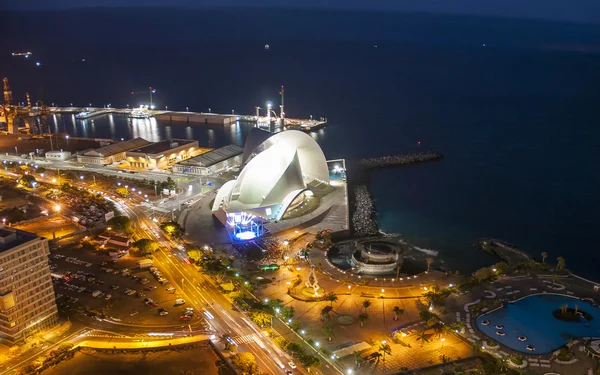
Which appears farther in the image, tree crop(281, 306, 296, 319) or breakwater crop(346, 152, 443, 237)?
breakwater crop(346, 152, 443, 237)

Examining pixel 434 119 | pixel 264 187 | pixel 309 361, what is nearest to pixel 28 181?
pixel 264 187

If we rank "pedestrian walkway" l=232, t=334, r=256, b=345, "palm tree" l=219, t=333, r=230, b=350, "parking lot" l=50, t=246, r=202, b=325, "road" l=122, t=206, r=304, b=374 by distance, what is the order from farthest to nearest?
"parking lot" l=50, t=246, r=202, b=325 < "pedestrian walkway" l=232, t=334, r=256, b=345 < "palm tree" l=219, t=333, r=230, b=350 < "road" l=122, t=206, r=304, b=374

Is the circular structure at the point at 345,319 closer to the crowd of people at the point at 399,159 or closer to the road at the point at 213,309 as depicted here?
the road at the point at 213,309

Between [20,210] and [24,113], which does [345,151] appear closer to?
[20,210]

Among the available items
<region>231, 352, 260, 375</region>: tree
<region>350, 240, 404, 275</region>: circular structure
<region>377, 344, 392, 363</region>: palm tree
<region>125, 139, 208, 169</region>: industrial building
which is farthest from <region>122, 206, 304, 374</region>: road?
<region>125, 139, 208, 169</region>: industrial building

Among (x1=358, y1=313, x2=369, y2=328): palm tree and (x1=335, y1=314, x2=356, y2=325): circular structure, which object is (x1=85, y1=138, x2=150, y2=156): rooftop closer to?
(x1=335, y1=314, x2=356, y2=325): circular structure

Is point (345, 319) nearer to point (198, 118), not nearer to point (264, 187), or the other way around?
point (264, 187)

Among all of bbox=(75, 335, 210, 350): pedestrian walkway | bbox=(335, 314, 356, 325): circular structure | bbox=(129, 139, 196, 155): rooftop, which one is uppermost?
bbox=(129, 139, 196, 155): rooftop
